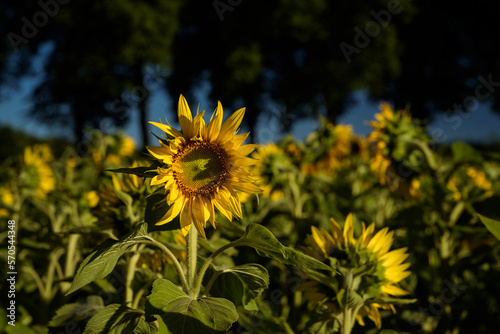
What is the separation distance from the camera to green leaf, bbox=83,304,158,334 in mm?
911

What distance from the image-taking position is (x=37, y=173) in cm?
316

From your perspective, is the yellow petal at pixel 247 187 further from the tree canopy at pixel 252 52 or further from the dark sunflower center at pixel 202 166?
the tree canopy at pixel 252 52

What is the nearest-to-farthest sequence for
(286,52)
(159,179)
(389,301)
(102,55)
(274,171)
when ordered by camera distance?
(159,179), (389,301), (274,171), (102,55), (286,52)

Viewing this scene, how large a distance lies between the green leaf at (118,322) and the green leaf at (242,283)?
0.59 ft

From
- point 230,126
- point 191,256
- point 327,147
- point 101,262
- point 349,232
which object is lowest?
point 327,147

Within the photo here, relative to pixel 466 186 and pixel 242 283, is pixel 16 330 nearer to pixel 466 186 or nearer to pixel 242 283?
pixel 242 283

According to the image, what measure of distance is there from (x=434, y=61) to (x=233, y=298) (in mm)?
21027

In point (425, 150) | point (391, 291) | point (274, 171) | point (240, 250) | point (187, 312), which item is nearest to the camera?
point (187, 312)

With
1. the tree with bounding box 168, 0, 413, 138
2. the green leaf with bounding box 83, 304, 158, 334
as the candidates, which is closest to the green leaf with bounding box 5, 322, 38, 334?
the green leaf with bounding box 83, 304, 158, 334

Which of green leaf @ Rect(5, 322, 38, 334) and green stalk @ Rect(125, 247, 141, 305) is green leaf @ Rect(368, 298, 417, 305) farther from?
green leaf @ Rect(5, 322, 38, 334)

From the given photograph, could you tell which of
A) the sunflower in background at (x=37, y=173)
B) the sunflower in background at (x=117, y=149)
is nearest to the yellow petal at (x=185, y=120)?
the sunflower in background at (x=37, y=173)

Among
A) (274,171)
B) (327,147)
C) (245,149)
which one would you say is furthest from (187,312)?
(327,147)

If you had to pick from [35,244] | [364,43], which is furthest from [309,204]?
[364,43]

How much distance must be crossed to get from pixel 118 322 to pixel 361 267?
0.62 meters
